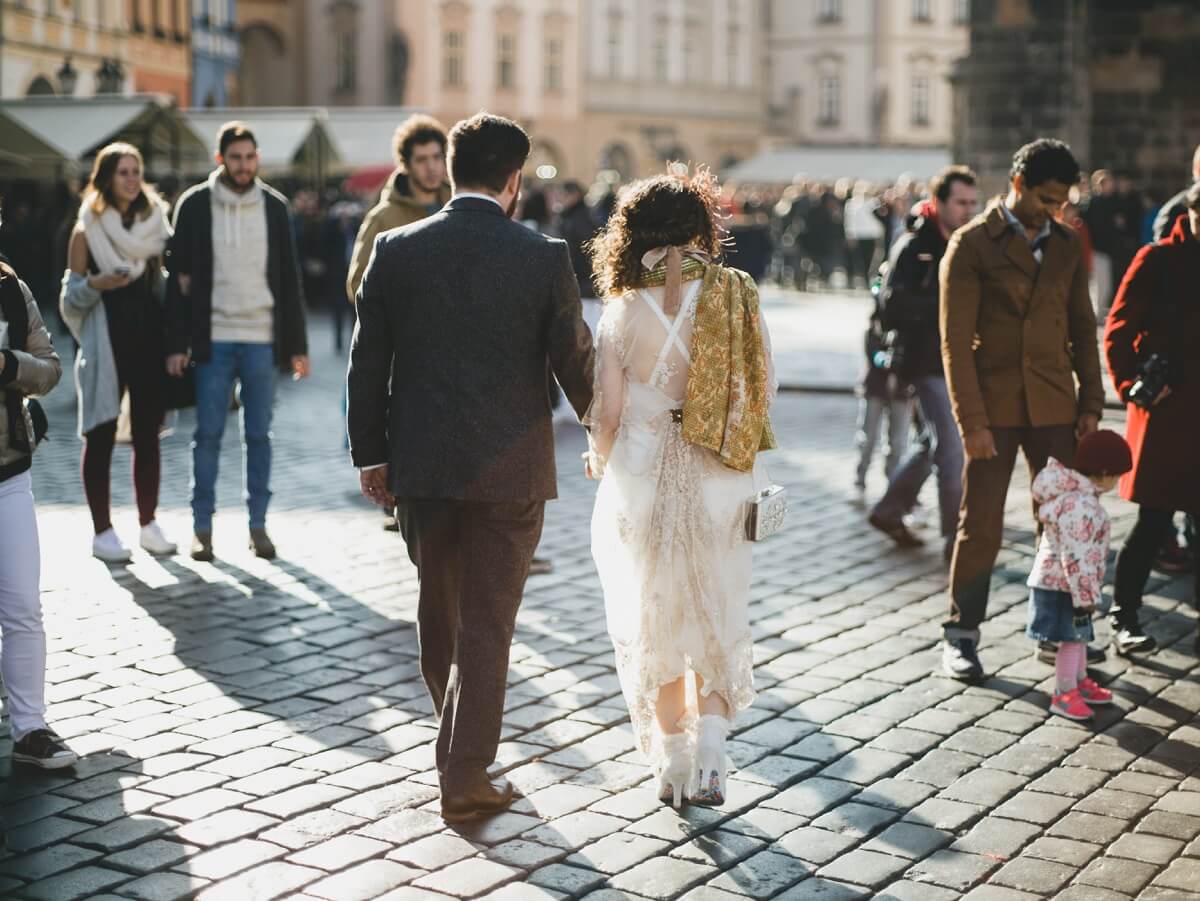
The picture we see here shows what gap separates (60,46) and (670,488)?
35.0m

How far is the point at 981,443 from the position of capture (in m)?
6.55

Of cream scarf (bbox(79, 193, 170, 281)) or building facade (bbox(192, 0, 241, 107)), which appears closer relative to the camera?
cream scarf (bbox(79, 193, 170, 281))

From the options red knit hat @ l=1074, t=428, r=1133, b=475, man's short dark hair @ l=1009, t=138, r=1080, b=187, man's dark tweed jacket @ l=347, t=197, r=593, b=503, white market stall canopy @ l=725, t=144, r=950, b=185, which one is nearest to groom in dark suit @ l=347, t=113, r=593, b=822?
man's dark tweed jacket @ l=347, t=197, r=593, b=503

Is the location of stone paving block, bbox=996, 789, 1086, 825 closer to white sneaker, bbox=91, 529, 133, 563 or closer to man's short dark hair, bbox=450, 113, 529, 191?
man's short dark hair, bbox=450, 113, 529, 191

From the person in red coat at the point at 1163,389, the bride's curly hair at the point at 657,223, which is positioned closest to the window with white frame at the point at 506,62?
the person in red coat at the point at 1163,389

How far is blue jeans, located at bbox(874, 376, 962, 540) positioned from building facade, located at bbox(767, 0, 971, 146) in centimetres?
6745

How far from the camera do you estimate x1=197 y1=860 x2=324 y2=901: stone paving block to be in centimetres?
448

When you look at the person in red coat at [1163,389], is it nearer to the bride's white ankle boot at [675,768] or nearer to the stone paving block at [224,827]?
the bride's white ankle boot at [675,768]

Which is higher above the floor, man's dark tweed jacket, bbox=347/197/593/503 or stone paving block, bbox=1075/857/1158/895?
man's dark tweed jacket, bbox=347/197/593/503

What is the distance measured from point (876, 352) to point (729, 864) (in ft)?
18.6

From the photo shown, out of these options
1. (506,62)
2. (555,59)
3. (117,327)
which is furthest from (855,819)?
(555,59)

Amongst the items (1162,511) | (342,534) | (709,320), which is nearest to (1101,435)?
(1162,511)

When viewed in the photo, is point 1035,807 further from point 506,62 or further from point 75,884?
point 506,62

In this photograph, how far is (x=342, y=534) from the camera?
949 cm
